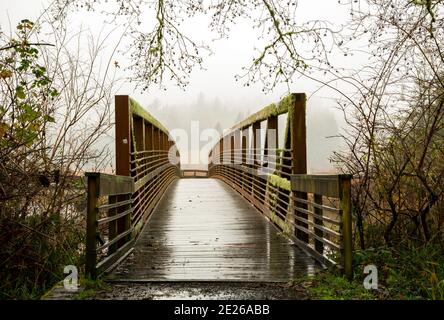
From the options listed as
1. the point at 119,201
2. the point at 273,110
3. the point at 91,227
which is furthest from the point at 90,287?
the point at 273,110

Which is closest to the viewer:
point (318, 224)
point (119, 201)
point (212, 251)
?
point (318, 224)

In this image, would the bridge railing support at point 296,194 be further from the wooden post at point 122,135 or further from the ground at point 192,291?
the wooden post at point 122,135

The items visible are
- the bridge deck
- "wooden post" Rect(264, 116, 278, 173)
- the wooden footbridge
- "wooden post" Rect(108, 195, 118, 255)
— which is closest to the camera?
the wooden footbridge

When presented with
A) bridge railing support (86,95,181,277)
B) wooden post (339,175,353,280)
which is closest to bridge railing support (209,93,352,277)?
wooden post (339,175,353,280)

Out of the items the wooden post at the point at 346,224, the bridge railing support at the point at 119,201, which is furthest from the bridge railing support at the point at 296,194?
the bridge railing support at the point at 119,201

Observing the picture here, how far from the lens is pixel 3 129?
5531mm

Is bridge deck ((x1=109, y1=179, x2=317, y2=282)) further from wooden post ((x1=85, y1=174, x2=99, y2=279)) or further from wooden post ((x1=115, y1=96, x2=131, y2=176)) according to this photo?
wooden post ((x1=115, y1=96, x2=131, y2=176))

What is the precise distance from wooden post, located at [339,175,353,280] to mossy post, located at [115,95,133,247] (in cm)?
353

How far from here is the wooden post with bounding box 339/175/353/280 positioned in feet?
17.8

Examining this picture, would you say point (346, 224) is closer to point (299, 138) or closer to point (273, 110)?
point (299, 138)

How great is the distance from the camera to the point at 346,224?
216 inches

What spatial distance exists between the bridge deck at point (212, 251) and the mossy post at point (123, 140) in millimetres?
468

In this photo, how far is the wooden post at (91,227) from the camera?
537 cm

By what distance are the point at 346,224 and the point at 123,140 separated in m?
3.83
